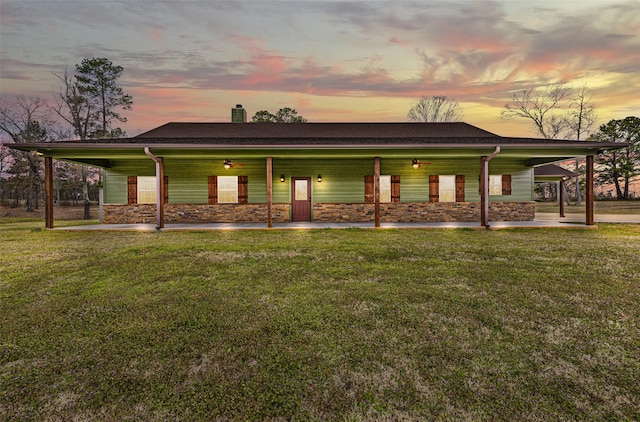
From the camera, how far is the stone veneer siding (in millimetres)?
12344

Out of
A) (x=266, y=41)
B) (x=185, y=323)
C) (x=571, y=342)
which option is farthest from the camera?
(x=266, y=41)

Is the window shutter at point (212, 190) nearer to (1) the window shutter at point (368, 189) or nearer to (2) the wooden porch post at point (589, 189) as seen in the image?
(1) the window shutter at point (368, 189)

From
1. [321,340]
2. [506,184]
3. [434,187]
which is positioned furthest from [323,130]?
[321,340]

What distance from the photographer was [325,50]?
51.3 ft

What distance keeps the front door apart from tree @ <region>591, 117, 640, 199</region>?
36.0 meters

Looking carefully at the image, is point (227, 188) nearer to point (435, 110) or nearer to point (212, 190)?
point (212, 190)

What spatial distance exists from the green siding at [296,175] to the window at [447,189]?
34cm

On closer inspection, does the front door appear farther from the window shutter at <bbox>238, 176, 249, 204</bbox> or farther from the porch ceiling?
the porch ceiling

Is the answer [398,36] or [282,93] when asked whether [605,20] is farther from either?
[282,93]

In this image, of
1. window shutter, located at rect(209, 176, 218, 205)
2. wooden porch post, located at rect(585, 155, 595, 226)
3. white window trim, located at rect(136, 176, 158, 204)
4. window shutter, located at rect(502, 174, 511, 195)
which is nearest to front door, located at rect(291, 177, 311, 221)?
window shutter, located at rect(209, 176, 218, 205)

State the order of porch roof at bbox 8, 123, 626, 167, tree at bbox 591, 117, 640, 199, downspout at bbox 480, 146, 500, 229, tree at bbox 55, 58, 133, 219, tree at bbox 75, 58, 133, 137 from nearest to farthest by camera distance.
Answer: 1. porch roof at bbox 8, 123, 626, 167
2. downspout at bbox 480, 146, 500, 229
3. tree at bbox 75, 58, 133, 137
4. tree at bbox 55, 58, 133, 219
5. tree at bbox 591, 117, 640, 199

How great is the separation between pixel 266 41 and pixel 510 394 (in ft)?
57.2

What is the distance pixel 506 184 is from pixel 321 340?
14.0 m

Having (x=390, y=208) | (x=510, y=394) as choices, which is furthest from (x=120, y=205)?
(x=510, y=394)
